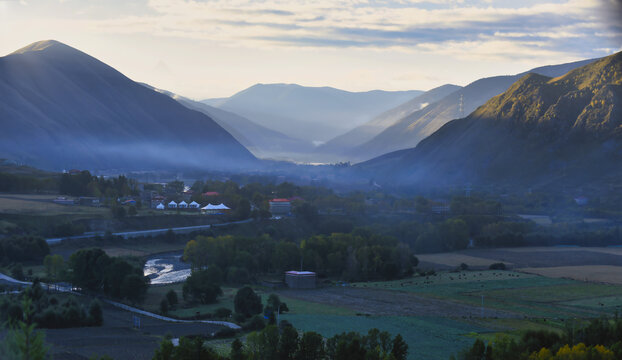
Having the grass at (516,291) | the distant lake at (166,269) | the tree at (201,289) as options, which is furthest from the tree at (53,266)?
the grass at (516,291)

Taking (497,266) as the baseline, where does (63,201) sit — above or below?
above

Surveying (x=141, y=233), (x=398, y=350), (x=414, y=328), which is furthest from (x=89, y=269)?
(x=398, y=350)

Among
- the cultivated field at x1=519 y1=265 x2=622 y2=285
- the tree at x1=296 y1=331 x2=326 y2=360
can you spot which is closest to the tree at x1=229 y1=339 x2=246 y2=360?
the tree at x1=296 y1=331 x2=326 y2=360

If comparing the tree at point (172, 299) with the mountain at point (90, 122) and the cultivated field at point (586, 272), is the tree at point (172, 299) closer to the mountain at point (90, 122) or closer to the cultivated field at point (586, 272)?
the cultivated field at point (586, 272)

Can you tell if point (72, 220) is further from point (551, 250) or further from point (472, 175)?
point (472, 175)

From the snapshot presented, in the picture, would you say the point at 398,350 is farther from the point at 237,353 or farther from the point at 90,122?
the point at 90,122
